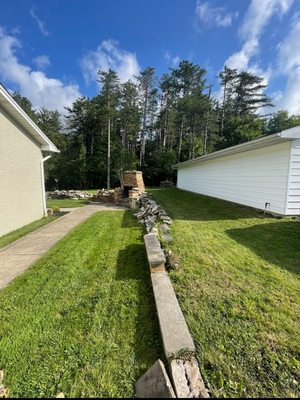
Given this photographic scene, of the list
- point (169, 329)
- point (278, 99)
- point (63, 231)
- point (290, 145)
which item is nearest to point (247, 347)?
point (169, 329)

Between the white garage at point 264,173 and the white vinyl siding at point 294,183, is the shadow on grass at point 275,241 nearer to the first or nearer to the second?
the white vinyl siding at point 294,183

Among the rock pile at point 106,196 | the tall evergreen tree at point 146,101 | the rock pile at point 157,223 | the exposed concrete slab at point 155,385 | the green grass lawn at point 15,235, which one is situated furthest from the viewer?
the tall evergreen tree at point 146,101

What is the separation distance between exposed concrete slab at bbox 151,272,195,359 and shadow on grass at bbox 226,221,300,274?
202 cm

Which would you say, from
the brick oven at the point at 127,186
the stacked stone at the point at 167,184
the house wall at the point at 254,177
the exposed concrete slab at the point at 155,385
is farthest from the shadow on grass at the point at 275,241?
the stacked stone at the point at 167,184

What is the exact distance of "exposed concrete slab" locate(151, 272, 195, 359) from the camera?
168cm

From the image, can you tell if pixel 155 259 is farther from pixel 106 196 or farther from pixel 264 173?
pixel 106 196

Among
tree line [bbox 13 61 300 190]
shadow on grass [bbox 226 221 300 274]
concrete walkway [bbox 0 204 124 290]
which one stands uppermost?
tree line [bbox 13 61 300 190]

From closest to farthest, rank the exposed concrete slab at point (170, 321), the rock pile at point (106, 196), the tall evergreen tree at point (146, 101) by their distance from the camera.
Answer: the exposed concrete slab at point (170, 321) → the rock pile at point (106, 196) → the tall evergreen tree at point (146, 101)

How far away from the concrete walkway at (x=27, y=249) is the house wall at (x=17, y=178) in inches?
37.0

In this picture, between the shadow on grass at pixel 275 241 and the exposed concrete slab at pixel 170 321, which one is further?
the shadow on grass at pixel 275 241

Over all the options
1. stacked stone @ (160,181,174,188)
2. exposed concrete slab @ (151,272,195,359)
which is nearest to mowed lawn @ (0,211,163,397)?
exposed concrete slab @ (151,272,195,359)

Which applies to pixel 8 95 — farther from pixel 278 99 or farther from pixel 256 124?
pixel 278 99

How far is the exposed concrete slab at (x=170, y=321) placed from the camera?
5.50ft

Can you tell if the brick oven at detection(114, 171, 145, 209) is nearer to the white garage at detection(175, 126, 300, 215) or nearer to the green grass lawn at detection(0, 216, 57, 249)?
the white garage at detection(175, 126, 300, 215)
